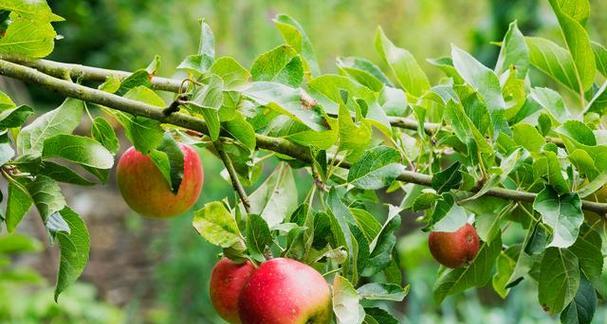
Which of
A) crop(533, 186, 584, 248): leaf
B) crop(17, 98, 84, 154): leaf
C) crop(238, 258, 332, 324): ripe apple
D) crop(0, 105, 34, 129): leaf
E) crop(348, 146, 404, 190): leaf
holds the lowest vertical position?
crop(238, 258, 332, 324): ripe apple

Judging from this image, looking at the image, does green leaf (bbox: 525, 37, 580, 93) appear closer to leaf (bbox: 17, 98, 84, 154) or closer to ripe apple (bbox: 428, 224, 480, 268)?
ripe apple (bbox: 428, 224, 480, 268)

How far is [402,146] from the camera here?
0.76m

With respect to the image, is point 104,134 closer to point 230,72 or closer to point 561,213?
point 230,72

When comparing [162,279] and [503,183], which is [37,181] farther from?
[162,279]

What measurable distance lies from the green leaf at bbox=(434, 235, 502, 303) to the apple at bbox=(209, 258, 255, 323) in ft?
0.75

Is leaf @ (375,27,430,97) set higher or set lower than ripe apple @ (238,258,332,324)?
higher

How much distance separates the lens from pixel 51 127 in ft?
2.20

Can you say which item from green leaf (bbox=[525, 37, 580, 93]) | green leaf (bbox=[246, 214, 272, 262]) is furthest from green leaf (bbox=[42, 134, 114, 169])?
green leaf (bbox=[525, 37, 580, 93])

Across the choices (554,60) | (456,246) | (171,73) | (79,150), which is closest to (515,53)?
(554,60)

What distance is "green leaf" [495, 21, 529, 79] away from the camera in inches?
32.0

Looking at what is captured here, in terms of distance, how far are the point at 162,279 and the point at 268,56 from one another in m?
2.95

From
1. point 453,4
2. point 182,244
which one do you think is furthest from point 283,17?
point 453,4

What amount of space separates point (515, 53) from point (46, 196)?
0.45 m

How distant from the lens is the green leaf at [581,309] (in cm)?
72
